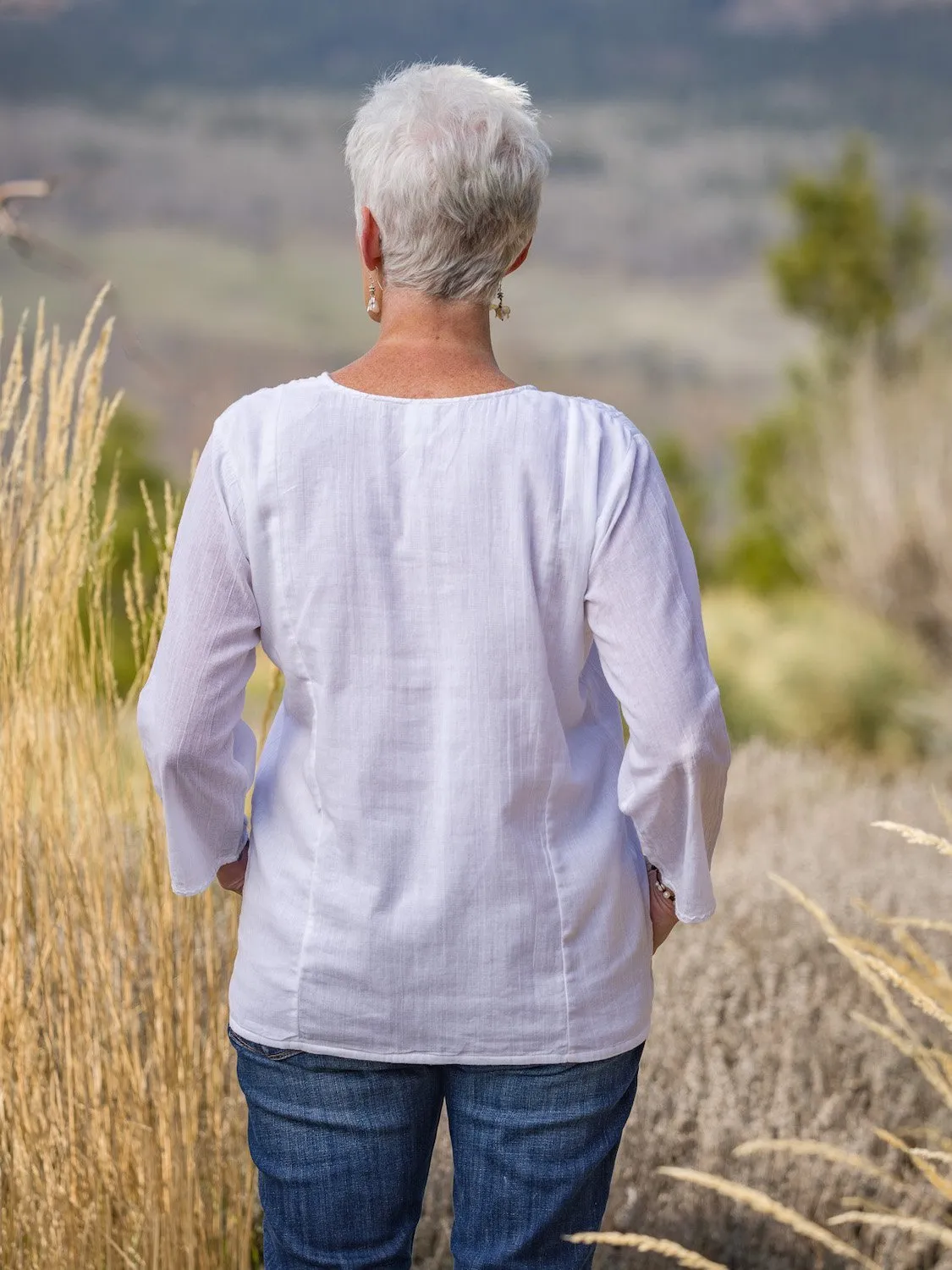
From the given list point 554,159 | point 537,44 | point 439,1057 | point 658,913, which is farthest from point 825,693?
point 537,44

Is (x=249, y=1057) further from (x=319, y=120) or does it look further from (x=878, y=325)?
(x=319, y=120)

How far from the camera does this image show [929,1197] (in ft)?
6.08

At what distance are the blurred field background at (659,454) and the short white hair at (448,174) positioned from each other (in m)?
0.44

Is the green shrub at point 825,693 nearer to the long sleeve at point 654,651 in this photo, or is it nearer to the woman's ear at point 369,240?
the long sleeve at point 654,651

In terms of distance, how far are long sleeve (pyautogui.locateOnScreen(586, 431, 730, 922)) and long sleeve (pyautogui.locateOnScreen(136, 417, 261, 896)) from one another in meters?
0.29

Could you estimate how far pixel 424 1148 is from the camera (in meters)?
1.18

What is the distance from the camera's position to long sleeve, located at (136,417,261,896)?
1053mm

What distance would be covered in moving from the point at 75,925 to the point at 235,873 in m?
0.39

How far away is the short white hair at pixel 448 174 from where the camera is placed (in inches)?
39.9

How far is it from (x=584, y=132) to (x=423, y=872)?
11180mm

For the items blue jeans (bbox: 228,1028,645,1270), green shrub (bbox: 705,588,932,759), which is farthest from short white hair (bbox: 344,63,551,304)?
green shrub (bbox: 705,588,932,759)

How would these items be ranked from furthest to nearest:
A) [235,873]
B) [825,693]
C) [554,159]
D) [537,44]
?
[537,44]
[554,159]
[825,693]
[235,873]

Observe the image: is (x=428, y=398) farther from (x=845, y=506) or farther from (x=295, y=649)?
(x=845, y=506)

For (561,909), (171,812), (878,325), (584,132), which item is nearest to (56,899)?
(171,812)
